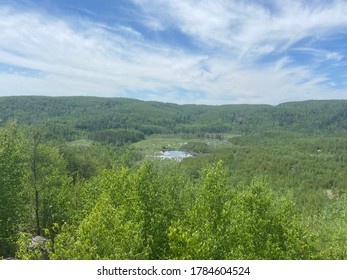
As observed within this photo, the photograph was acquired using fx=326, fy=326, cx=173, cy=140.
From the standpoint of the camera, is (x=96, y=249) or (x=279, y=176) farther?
(x=279, y=176)

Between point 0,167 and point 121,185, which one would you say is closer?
point 121,185

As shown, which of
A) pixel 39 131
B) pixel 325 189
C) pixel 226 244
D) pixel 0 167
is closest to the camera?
pixel 226 244

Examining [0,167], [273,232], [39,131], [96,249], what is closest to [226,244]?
[273,232]

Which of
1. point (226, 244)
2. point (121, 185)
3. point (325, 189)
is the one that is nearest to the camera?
point (226, 244)

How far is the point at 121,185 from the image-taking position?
93.2 feet

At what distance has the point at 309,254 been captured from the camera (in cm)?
2184
